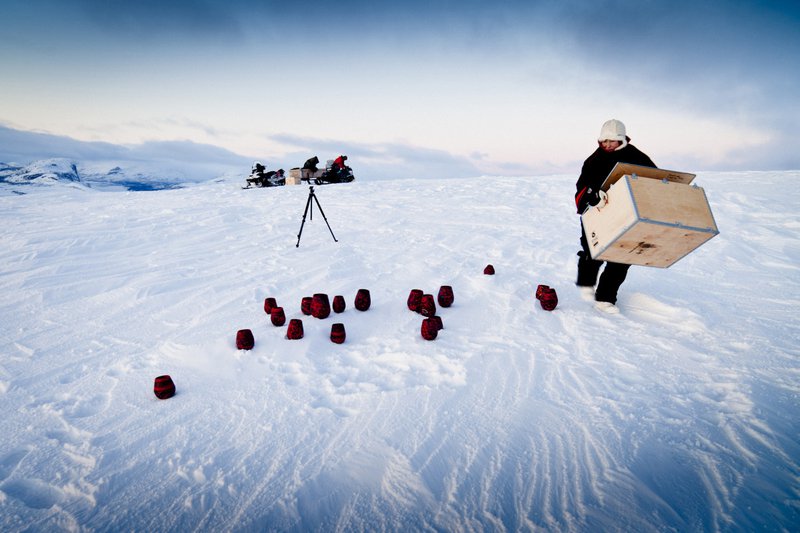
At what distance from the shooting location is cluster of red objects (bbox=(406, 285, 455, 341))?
360cm

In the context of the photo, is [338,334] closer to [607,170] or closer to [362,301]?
[362,301]

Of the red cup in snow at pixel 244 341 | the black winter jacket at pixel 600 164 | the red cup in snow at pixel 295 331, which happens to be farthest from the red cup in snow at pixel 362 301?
the black winter jacket at pixel 600 164

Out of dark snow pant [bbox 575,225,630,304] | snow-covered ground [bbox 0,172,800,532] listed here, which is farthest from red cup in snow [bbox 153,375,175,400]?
dark snow pant [bbox 575,225,630,304]

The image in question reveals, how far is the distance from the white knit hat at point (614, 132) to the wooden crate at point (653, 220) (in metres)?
0.81

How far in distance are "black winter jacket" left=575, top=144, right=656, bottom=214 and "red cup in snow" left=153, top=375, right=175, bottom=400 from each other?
14.2ft

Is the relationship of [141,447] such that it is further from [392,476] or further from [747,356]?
[747,356]

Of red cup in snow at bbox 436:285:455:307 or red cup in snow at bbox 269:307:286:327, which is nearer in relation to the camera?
red cup in snow at bbox 269:307:286:327

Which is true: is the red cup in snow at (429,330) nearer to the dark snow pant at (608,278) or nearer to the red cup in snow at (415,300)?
the red cup in snow at (415,300)

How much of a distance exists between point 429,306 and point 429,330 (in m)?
0.52

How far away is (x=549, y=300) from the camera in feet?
14.1

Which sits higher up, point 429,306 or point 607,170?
point 607,170

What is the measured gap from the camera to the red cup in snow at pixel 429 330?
359cm

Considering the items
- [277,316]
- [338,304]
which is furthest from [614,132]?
[277,316]

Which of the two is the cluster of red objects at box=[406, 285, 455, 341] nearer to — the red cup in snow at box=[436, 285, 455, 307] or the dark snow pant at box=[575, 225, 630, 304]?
the red cup in snow at box=[436, 285, 455, 307]
